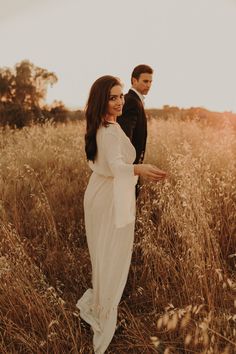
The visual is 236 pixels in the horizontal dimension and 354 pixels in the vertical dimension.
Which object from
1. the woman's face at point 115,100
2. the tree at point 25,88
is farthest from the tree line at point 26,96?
the woman's face at point 115,100

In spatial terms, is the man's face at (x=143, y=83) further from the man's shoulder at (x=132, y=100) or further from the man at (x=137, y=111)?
the man's shoulder at (x=132, y=100)

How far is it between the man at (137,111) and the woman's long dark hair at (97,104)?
3.44 feet

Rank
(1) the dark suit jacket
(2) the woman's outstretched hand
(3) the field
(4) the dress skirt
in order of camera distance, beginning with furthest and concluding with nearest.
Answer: (1) the dark suit jacket → (4) the dress skirt → (3) the field → (2) the woman's outstretched hand

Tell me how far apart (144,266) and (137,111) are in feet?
4.64

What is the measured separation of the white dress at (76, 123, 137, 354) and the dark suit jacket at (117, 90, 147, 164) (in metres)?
1.03

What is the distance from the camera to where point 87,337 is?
258 centimetres

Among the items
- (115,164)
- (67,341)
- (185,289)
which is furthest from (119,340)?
(115,164)

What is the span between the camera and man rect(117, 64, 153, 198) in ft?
11.6

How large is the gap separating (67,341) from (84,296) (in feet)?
1.72

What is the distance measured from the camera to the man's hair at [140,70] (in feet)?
12.5

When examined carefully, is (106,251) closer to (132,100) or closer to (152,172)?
(152,172)

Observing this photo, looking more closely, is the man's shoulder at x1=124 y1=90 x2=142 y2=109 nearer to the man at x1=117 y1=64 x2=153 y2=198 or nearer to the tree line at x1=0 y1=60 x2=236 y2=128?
the man at x1=117 y1=64 x2=153 y2=198

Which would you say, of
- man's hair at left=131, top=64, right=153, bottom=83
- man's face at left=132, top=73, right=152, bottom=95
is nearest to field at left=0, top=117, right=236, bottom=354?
man's face at left=132, top=73, right=152, bottom=95

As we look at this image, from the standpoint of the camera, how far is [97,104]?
238cm
